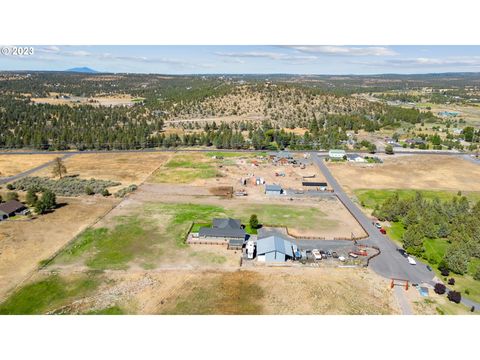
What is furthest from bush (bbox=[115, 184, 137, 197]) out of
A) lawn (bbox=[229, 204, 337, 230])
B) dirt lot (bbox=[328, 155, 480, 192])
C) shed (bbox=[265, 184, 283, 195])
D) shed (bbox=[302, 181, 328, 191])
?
dirt lot (bbox=[328, 155, 480, 192])

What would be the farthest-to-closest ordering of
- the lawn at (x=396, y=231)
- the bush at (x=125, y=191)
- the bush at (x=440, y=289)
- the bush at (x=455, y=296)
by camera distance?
the bush at (x=125, y=191) < the lawn at (x=396, y=231) < the bush at (x=440, y=289) < the bush at (x=455, y=296)

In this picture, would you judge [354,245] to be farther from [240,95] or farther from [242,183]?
[240,95]

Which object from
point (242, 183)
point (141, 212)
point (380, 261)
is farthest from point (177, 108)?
point (380, 261)

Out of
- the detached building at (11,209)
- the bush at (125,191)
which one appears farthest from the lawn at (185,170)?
the detached building at (11,209)

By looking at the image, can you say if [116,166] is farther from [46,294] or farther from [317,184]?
[46,294]

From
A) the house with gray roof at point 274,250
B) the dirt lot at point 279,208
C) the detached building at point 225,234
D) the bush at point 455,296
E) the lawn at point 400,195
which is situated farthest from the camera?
the lawn at point 400,195

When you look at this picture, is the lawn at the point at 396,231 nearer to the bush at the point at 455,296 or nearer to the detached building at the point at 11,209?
the bush at the point at 455,296

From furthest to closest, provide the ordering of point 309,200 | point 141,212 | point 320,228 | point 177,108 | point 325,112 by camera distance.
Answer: point 177,108, point 325,112, point 309,200, point 141,212, point 320,228

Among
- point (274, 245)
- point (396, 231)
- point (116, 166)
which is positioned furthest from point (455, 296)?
point (116, 166)
